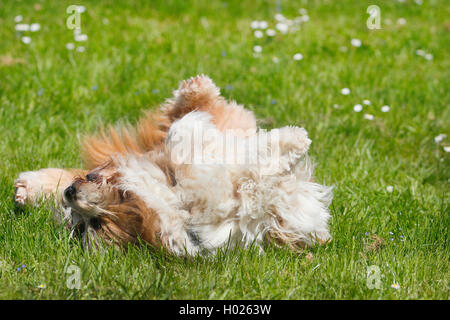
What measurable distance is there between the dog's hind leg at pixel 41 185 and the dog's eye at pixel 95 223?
1.65 feet

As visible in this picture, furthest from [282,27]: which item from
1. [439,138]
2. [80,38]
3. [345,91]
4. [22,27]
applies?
[22,27]

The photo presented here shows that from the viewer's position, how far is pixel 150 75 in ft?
16.9

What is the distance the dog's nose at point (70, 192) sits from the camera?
255 cm

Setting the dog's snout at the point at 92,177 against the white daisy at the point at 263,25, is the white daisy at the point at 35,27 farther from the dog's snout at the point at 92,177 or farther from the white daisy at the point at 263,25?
the dog's snout at the point at 92,177

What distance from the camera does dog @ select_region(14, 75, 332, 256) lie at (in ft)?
8.57

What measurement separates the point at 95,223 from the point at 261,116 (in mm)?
2340

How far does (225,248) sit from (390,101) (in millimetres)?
2997

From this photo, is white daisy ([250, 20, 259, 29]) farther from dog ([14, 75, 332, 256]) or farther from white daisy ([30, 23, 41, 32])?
dog ([14, 75, 332, 256])

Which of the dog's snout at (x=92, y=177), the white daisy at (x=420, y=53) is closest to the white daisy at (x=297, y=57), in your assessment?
the white daisy at (x=420, y=53)

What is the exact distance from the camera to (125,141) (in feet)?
11.4

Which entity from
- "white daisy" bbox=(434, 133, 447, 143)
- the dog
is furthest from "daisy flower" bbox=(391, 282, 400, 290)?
"white daisy" bbox=(434, 133, 447, 143)

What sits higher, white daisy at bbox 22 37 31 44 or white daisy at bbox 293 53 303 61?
white daisy at bbox 22 37 31 44

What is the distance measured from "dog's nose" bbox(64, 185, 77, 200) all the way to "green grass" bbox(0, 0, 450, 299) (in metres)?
0.35

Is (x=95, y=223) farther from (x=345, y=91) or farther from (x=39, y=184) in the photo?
(x=345, y=91)
